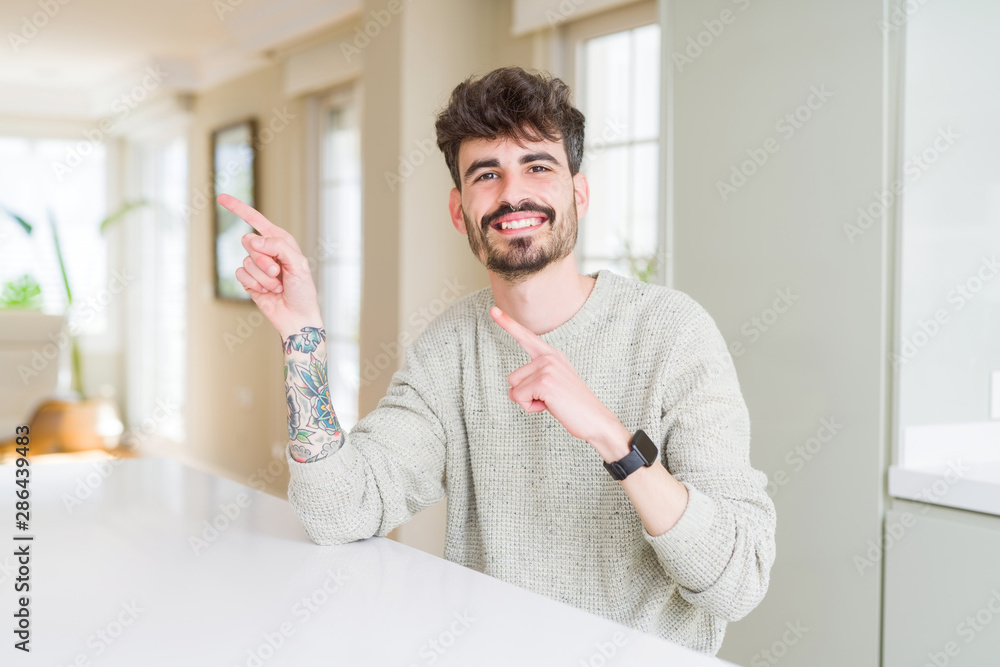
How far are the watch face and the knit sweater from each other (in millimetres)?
69

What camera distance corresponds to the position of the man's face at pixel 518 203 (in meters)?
1.37

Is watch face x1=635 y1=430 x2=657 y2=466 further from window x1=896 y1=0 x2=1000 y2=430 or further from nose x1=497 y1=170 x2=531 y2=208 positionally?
window x1=896 y1=0 x2=1000 y2=430

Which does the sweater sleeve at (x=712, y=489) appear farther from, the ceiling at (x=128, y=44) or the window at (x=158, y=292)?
the window at (x=158, y=292)

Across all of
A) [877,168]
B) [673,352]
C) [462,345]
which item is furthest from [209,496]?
[877,168]

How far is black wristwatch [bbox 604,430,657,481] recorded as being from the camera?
1067 mm

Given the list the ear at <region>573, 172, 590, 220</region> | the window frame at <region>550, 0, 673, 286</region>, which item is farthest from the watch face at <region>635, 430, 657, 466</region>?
the window frame at <region>550, 0, 673, 286</region>

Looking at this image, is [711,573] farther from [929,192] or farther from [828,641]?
[929,192]

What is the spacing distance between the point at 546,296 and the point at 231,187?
13.9 feet

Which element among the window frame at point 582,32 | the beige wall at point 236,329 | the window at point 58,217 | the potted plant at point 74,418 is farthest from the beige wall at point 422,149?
the window at point 58,217

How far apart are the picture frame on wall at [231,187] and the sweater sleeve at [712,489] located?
4.05 meters

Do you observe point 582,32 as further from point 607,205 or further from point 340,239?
point 340,239

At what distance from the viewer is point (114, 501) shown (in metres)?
1.35

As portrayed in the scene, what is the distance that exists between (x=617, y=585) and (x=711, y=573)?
0.70 feet

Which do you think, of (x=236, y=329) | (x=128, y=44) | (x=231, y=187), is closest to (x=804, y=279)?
(x=236, y=329)
